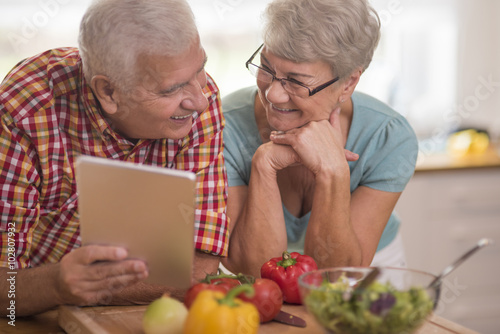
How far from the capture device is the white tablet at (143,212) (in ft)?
3.30

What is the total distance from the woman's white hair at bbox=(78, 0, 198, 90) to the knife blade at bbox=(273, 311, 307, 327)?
1.84ft

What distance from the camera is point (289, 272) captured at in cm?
129

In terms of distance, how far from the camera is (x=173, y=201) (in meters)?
1.01

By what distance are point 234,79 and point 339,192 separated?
6.09ft

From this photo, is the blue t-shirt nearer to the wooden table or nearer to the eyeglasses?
the eyeglasses

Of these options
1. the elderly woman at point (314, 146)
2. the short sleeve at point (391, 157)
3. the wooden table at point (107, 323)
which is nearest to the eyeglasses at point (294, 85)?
the elderly woman at point (314, 146)

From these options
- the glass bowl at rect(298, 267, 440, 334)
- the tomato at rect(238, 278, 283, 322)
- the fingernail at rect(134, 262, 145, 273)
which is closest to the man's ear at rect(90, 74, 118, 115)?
the fingernail at rect(134, 262, 145, 273)

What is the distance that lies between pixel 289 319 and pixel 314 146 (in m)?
0.55

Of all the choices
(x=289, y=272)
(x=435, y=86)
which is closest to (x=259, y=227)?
(x=289, y=272)

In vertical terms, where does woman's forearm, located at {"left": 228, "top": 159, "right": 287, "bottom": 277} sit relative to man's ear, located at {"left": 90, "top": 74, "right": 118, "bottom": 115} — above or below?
below

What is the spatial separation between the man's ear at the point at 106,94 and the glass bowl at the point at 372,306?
Result: 0.61 metres

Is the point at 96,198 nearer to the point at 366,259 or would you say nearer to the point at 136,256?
the point at 136,256

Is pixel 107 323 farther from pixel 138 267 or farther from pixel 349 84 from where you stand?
pixel 349 84

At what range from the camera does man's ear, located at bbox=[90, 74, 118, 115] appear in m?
1.32
